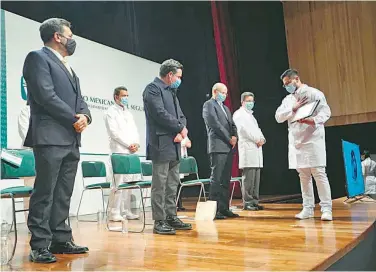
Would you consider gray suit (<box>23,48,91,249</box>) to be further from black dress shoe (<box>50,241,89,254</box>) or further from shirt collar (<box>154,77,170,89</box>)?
shirt collar (<box>154,77,170,89</box>)

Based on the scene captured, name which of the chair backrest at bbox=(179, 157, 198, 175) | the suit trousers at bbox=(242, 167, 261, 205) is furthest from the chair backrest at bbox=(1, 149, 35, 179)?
the suit trousers at bbox=(242, 167, 261, 205)

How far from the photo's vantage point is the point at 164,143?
3.05 meters

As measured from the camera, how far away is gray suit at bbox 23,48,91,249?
2115 millimetres

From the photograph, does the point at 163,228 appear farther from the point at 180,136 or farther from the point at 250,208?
the point at 250,208

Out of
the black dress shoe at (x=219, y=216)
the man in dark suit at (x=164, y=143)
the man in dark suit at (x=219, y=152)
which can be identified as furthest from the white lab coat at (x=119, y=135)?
the man in dark suit at (x=164, y=143)

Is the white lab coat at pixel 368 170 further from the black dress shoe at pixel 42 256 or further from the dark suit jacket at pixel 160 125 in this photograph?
→ the black dress shoe at pixel 42 256

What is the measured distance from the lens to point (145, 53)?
24.0 ft

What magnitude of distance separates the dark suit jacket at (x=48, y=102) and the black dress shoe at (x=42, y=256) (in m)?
0.56

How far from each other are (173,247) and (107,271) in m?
0.62

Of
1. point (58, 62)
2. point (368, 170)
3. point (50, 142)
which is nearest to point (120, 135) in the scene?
point (58, 62)

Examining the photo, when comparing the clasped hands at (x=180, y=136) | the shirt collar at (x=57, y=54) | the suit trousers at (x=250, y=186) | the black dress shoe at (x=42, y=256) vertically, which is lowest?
the black dress shoe at (x=42, y=256)

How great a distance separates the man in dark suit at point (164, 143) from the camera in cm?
303

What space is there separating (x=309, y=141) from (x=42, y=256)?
7.59 feet

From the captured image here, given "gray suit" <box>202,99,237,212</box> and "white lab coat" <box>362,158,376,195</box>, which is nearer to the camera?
"gray suit" <box>202,99,237,212</box>
